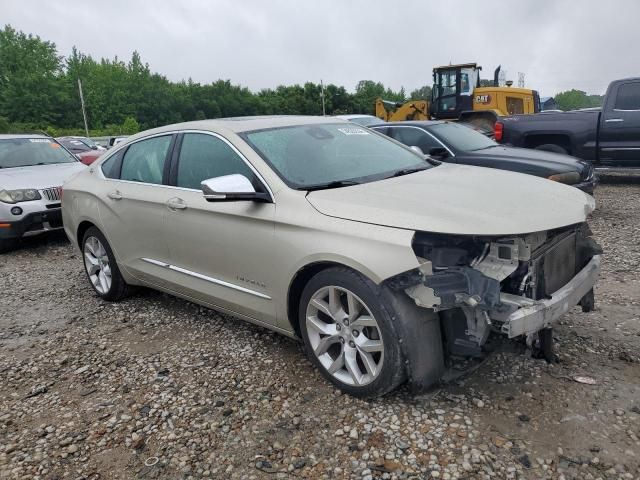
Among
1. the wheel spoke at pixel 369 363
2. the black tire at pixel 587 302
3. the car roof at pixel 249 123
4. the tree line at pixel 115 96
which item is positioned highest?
the tree line at pixel 115 96

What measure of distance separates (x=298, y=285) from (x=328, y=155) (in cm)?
102

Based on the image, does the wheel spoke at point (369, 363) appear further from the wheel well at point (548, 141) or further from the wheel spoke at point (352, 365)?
the wheel well at point (548, 141)

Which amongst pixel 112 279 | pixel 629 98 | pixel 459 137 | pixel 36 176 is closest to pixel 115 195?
pixel 112 279

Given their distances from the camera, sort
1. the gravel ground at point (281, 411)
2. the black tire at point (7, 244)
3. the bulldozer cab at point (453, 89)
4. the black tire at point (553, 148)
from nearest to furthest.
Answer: the gravel ground at point (281, 411)
the black tire at point (7, 244)
the black tire at point (553, 148)
the bulldozer cab at point (453, 89)

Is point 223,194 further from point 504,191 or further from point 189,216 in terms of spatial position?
point 504,191

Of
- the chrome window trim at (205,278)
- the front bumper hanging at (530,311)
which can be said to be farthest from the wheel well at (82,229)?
the front bumper hanging at (530,311)

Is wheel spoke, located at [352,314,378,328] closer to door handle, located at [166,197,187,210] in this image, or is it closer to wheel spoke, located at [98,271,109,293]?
door handle, located at [166,197,187,210]

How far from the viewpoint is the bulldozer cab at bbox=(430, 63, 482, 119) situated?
51.5ft

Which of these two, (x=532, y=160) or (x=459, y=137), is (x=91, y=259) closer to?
(x=459, y=137)

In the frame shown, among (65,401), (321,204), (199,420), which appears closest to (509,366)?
(321,204)

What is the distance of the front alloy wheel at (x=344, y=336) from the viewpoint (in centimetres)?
284

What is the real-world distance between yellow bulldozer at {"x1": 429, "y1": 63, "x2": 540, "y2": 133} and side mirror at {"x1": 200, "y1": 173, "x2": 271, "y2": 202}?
41.7ft

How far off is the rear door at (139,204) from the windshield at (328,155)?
94cm

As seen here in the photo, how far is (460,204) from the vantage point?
2.83 meters
